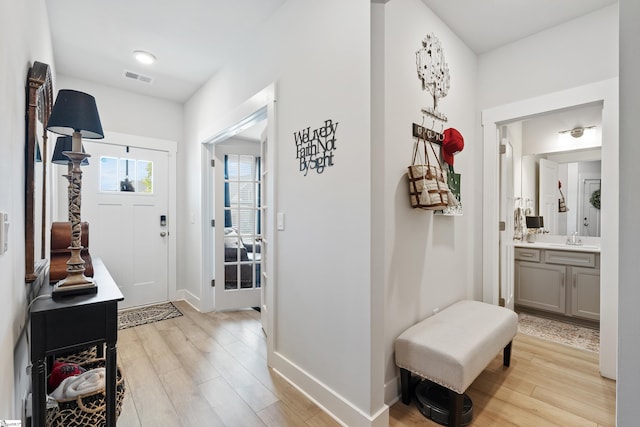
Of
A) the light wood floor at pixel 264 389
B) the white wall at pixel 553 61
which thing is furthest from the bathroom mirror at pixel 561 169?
the light wood floor at pixel 264 389

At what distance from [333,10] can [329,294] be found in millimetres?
1664

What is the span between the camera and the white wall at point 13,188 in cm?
92

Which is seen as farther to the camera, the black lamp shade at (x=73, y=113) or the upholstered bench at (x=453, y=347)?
the upholstered bench at (x=453, y=347)

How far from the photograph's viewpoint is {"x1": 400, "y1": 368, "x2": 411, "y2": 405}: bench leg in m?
1.77

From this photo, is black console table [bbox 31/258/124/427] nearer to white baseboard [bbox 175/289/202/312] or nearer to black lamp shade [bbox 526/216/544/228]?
white baseboard [bbox 175/289/202/312]

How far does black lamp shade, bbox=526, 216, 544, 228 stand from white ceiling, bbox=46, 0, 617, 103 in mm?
2255

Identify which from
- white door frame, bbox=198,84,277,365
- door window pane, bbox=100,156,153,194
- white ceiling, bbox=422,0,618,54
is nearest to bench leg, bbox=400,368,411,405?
white door frame, bbox=198,84,277,365

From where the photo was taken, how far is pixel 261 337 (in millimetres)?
2730

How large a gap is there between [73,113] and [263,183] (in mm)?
1727

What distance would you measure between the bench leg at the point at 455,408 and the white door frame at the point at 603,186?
1.25 metres

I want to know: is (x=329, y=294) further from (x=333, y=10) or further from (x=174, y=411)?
(x=333, y=10)

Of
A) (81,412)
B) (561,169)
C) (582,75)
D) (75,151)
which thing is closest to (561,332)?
(561,169)

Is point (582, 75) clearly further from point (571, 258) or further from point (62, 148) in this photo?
point (62, 148)

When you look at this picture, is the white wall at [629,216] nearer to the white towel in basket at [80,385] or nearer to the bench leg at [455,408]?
the bench leg at [455,408]
